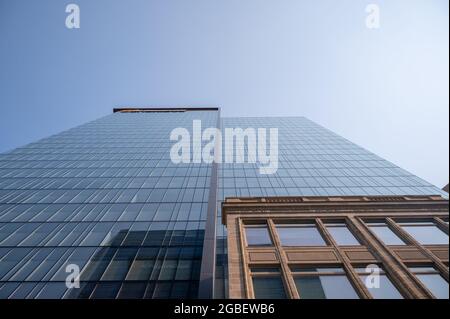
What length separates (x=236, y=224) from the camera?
17922 mm

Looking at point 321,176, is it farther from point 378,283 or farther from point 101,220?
point 101,220

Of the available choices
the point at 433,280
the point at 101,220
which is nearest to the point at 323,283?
the point at 433,280

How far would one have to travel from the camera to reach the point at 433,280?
1383 centimetres

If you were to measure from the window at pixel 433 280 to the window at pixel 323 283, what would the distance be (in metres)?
3.51

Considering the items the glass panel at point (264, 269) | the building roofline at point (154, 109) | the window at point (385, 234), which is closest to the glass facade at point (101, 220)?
the glass panel at point (264, 269)

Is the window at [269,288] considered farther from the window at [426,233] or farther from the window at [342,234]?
the window at [426,233]

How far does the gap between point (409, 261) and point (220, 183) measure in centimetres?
2628

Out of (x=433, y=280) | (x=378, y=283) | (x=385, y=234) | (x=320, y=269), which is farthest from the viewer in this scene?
(x=385, y=234)

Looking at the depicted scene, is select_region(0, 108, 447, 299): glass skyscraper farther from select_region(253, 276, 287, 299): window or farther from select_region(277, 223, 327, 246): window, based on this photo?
select_region(277, 223, 327, 246): window

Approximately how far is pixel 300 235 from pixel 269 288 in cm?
471

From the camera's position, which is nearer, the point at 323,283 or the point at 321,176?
the point at 323,283

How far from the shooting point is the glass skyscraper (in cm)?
1995
